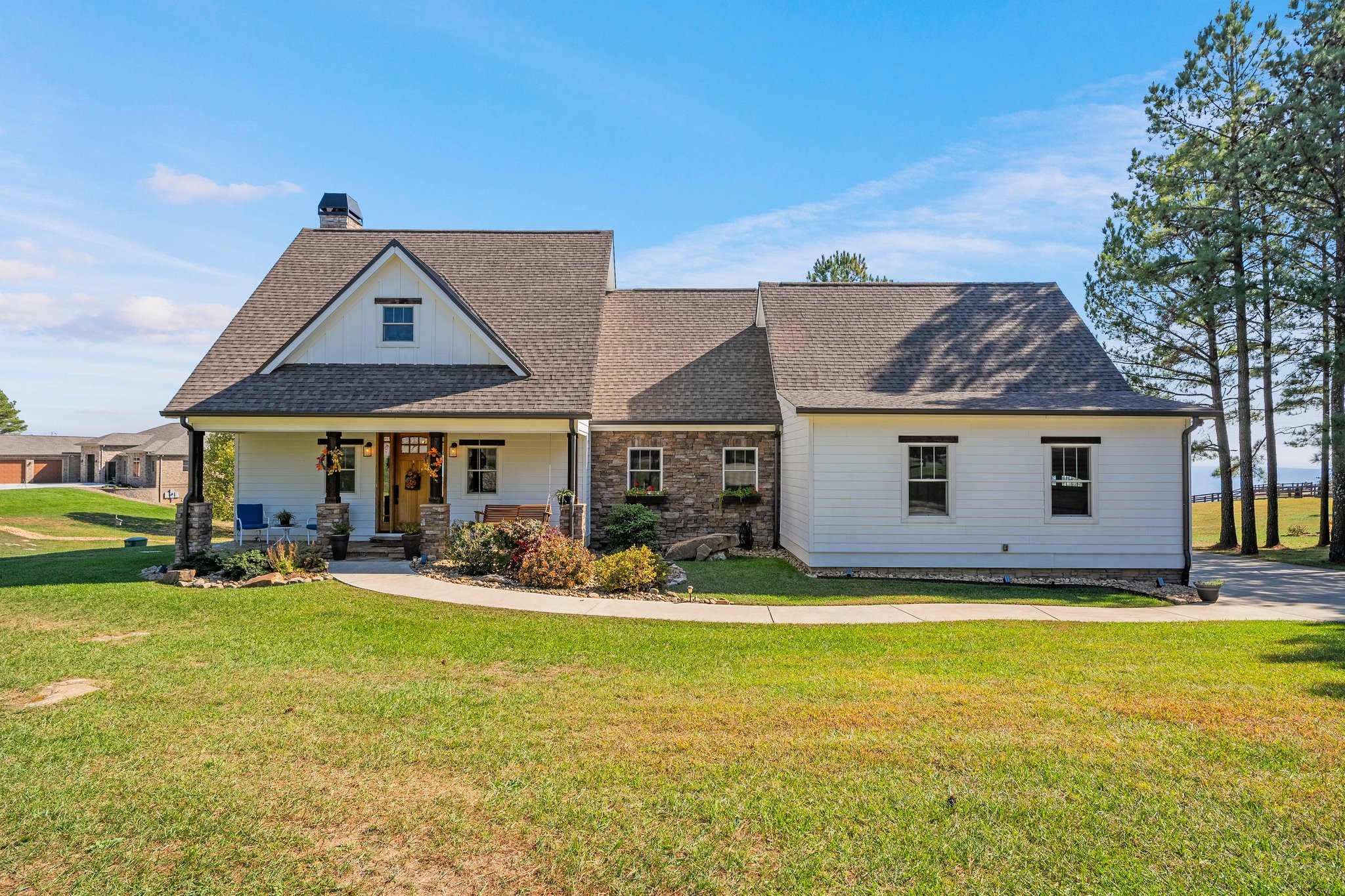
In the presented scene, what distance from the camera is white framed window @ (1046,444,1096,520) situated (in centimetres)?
1375

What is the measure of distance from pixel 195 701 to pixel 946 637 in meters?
7.61

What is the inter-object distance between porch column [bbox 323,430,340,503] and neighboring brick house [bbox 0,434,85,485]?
5853 centimetres

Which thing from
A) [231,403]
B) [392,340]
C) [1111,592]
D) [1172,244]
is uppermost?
[1172,244]

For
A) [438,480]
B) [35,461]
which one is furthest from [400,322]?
[35,461]

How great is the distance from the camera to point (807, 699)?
5.95 m

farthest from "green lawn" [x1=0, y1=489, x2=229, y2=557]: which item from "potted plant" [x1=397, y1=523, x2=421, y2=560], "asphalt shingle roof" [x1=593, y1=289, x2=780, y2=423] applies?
"asphalt shingle roof" [x1=593, y1=289, x2=780, y2=423]

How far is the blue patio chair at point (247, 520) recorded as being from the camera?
15219mm

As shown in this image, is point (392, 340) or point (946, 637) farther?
point (392, 340)

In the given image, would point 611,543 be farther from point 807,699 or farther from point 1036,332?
point 1036,332

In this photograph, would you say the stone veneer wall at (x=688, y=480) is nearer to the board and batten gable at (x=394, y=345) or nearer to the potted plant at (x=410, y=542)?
the board and batten gable at (x=394, y=345)

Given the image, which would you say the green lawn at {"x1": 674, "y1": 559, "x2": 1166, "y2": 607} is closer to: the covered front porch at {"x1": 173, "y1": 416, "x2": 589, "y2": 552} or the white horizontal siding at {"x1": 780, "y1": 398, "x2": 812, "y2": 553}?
the white horizontal siding at {"x1": 780, "y1": 398, "x2": 812, "y2": 553}

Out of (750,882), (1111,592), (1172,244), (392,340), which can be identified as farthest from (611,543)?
(1172,244)

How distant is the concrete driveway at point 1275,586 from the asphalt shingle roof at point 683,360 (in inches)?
368

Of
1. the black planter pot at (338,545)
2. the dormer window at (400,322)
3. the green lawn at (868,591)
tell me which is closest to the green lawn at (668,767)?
the green lawn at (868,591)
